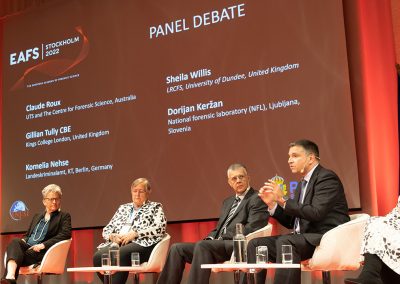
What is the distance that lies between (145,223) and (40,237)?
1211 millimetres

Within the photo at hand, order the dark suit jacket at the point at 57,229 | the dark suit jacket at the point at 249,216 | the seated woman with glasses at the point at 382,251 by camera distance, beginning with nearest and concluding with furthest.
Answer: the seated woman with glasses at the point at 382,251 → the dark suit jacket at the point at 249,216 → the dark suit jacket at the point at 57,229

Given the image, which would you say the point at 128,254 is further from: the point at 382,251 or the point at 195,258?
the point at 382,251

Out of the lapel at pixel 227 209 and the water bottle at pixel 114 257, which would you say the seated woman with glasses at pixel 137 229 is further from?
the lapel at pixel 227 209

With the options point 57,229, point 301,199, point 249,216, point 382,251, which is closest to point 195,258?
point 249,216

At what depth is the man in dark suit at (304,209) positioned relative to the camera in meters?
3.80

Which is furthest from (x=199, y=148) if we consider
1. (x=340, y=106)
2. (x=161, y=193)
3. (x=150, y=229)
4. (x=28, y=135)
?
(x=28, y=135)

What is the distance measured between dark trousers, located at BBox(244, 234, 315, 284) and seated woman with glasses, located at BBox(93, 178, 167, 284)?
4.24 ft

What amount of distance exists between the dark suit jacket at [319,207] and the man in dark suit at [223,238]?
0.47 meters

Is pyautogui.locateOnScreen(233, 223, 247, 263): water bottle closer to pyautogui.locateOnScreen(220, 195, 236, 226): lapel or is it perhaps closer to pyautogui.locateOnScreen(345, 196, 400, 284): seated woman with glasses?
pyautogui.locateOnScreen(345, 196, 400, 284): seated woman with glasses

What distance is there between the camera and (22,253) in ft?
18.2

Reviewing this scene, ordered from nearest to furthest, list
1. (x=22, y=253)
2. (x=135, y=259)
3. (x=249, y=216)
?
(x=249, y=216) < (x=135, y=259) < (x=22, y=253)

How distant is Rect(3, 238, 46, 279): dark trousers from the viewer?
217 inches

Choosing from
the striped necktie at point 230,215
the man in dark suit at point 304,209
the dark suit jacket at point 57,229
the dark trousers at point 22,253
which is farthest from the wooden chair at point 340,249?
the dark trousers at point 22,253

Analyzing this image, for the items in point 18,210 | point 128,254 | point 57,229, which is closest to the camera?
point 128,254
